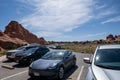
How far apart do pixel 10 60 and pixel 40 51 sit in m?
3.77

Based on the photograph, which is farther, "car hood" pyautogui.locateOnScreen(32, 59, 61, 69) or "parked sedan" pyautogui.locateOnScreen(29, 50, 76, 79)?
"car hood" pyautogui.locateOnScreen(32, 59, 61, 69)

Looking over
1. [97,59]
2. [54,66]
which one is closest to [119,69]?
[97,59]

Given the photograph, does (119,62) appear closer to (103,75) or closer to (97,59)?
(97,59)

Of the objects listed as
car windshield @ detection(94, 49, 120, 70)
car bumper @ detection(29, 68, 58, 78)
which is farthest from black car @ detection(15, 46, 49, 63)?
car windshield @ detection(94, 49, 120, 70)

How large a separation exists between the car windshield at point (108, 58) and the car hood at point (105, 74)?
297 millimetres

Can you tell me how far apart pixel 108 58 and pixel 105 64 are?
55 centimetres

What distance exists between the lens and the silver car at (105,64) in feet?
16.5

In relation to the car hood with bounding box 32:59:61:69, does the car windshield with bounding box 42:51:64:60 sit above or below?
above

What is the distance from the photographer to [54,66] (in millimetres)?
10719

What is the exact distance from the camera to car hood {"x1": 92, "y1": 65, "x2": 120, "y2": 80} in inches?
190

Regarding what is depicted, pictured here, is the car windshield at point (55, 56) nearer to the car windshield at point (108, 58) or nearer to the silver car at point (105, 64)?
the silver car at point (105, 64)

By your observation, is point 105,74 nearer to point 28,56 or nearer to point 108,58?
point 108,58

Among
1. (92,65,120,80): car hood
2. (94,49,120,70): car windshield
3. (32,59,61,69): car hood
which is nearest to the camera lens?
(92,65,120,80): car hood

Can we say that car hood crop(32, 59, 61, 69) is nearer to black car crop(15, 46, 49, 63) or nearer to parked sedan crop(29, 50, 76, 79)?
parked sedan crop(29, 50, 76, 79)
